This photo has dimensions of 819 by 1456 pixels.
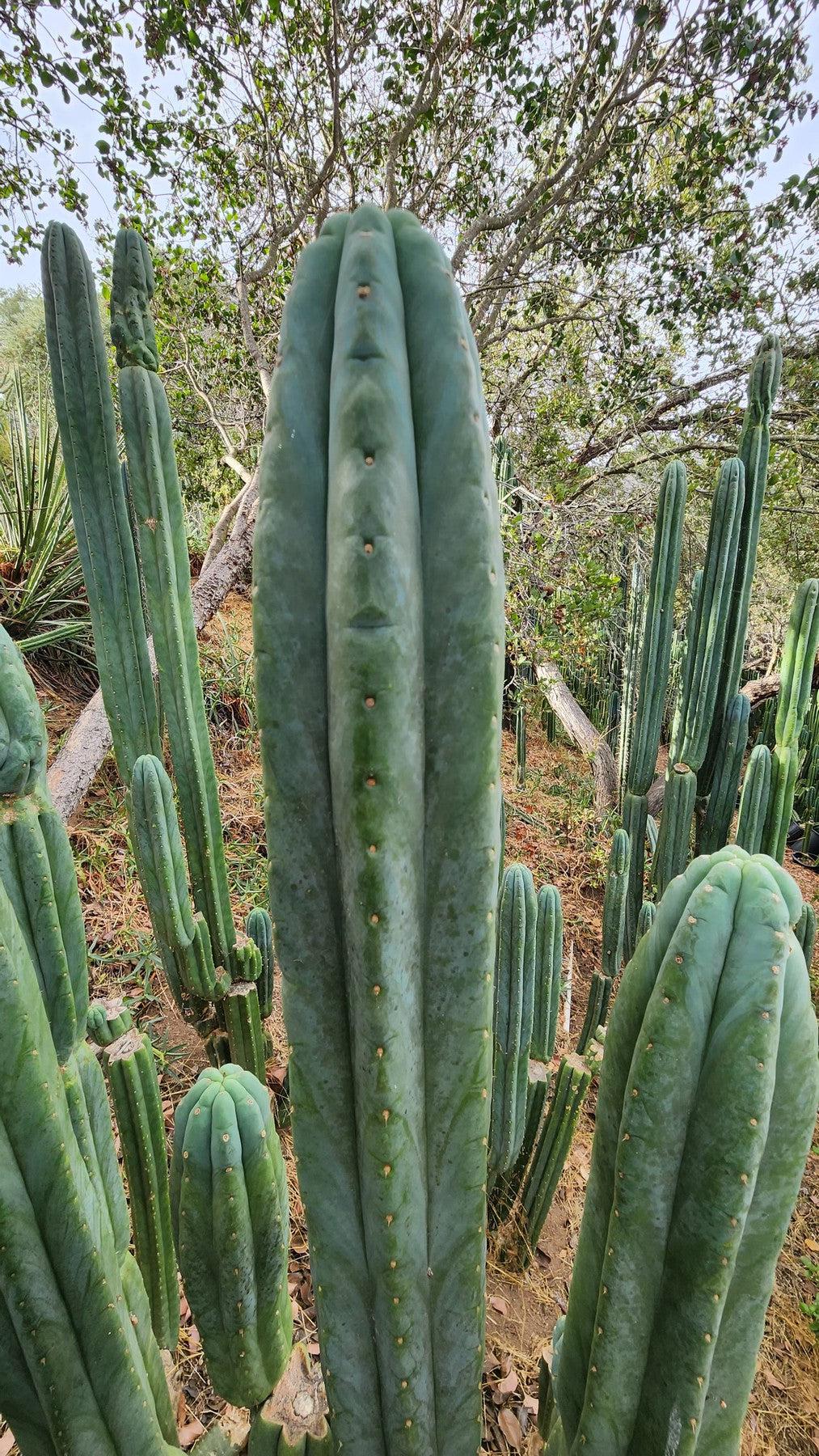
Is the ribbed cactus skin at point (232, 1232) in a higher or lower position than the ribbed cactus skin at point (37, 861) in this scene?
lower

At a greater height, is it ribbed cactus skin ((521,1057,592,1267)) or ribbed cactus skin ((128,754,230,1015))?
ribbed cactus skin ((128,754,230,1015))

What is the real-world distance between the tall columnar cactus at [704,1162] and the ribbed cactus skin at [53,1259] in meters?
0.67

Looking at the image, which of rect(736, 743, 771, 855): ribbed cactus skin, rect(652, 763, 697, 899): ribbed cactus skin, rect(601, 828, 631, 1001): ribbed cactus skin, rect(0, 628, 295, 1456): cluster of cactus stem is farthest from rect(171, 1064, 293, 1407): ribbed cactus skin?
rect(736, 743, 771, 855): ribbed cactus skin

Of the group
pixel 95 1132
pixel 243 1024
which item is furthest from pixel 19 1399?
pixel 243 1024

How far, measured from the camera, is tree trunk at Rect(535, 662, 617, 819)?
6.19 metres

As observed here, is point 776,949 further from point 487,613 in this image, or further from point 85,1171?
point 85,1171

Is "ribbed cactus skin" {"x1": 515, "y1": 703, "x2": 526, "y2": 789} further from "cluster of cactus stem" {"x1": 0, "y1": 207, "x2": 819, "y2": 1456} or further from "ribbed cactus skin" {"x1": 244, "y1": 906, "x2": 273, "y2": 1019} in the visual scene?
"cluster of cactus stem" {"x1": 0, "y1": 207, "x2": 819, "y2": 1456}

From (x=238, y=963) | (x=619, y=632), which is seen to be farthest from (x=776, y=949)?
(x=619, y=632)

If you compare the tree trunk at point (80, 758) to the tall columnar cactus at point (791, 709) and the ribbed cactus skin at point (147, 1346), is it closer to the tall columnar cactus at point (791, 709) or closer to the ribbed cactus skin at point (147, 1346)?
the ribbed cactus skin at point (147, 1346)

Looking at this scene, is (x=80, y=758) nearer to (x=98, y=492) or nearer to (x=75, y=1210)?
(x=98, y=492)

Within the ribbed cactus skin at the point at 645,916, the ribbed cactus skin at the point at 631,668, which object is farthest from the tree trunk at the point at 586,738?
the ribbed cactus skin at the point at 645,916

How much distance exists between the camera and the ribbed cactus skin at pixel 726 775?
3244mm

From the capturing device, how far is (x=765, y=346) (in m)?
3.13

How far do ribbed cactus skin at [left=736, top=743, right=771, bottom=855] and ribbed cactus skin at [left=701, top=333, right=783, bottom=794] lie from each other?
0.33 metres
